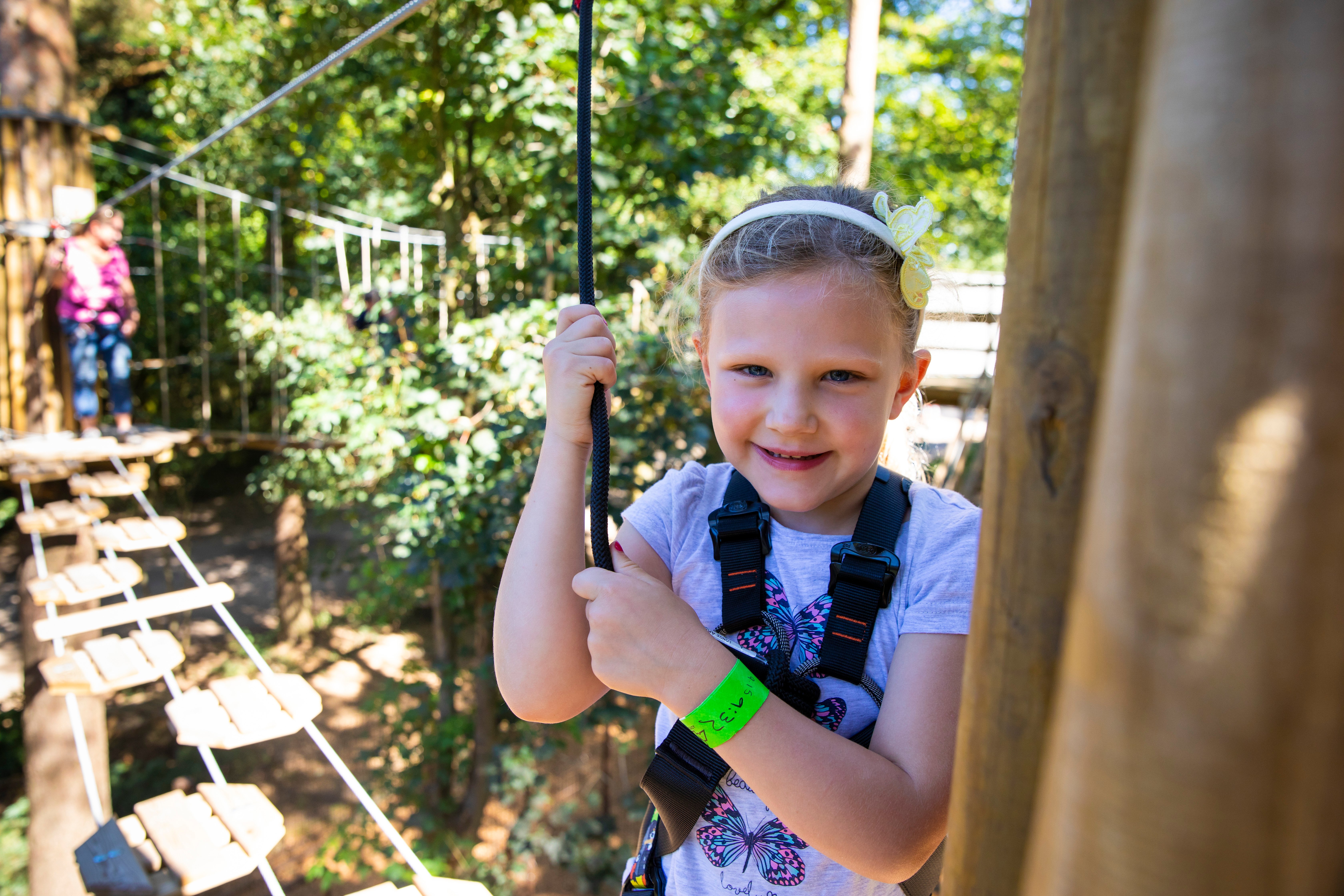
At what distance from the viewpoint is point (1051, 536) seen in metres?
0.50

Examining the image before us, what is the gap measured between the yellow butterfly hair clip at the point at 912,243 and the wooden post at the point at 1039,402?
0.55m

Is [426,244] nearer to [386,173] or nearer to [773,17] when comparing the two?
[386,173]

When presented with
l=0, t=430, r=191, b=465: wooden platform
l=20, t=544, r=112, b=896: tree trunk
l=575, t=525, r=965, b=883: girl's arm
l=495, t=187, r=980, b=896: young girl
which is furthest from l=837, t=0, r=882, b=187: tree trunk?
l=20, t=544, r=112, b=896: tree trunk

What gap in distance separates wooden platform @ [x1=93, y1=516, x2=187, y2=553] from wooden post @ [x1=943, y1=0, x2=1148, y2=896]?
3.34 m

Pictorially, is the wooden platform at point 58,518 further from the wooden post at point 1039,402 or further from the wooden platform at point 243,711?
the wooden post at point 1039,402

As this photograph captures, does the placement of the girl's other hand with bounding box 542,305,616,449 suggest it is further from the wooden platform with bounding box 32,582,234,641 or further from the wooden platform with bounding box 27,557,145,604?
the wooden platform with bounding box 27,557,145,604

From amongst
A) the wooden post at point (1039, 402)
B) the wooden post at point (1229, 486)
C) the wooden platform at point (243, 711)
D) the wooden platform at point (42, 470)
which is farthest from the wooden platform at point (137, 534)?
the wooden post at point (1229, 486)

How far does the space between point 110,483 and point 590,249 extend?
151 inches

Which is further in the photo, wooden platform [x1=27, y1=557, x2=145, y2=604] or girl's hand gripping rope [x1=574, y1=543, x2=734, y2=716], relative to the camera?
wooden platform [x1=27, y1=557, x2=145, y2=604]

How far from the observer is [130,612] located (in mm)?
2766

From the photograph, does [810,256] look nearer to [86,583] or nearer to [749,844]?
[749,844]

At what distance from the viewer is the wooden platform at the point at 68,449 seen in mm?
3732

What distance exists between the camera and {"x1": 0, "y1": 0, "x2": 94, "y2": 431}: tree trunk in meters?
4.02

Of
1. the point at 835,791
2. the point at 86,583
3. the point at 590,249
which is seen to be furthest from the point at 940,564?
the point at 86,583
